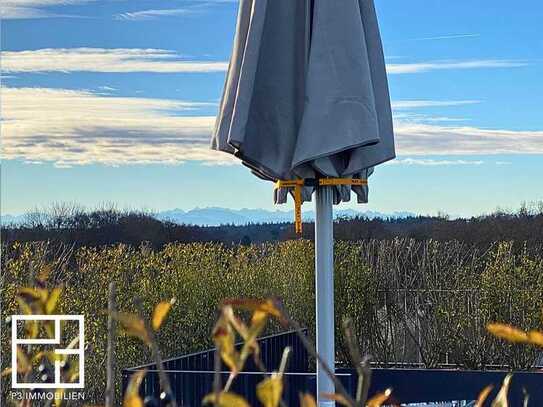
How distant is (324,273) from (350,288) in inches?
184

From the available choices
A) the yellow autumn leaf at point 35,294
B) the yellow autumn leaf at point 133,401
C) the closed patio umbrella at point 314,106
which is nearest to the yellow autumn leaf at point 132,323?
the yellow autumn leaf at point 133,401

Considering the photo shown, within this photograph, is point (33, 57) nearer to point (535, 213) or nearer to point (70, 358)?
point (535, 213)

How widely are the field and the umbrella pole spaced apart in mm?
3385

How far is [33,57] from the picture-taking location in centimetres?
948

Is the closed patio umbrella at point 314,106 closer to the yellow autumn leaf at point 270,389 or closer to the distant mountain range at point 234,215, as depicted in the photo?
the yellow autumn leaf at point 270,389

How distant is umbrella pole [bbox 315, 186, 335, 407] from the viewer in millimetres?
3510


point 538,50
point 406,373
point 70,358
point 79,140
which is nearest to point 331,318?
point 406,373

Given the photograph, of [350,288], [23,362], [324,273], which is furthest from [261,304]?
[350,288]

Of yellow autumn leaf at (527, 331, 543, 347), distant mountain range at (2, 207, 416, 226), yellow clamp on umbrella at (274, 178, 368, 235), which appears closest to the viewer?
yellow autumn leaf at (527, 331, 543, 347)

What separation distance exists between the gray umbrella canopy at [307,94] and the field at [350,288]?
3.54 m

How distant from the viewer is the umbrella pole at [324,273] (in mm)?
3510

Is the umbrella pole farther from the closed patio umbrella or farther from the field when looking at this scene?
the field

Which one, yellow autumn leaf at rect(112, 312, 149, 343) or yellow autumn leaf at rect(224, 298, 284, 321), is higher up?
yellow autumn leaf at rect(224, 298, 284, 321)

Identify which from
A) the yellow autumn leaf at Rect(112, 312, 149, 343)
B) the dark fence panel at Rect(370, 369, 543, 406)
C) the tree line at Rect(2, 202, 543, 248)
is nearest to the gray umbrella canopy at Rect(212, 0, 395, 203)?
the dark fence panel at Rect(370, 369, 543, 406)
